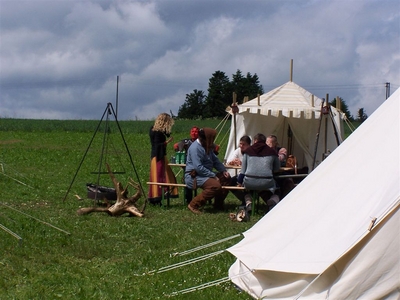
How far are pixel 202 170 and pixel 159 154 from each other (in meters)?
1.08

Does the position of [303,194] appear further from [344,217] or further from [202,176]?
[202,176]

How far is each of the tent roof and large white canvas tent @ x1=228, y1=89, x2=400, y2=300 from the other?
6.61m

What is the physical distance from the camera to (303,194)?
6.01 metres

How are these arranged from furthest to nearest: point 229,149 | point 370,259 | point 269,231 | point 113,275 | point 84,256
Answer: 1. point 229,149
2. point 84,256
3. point 113,275
4. point 269,231
5. point 370,259

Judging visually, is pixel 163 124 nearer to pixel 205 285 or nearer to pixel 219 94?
pixel 205 285

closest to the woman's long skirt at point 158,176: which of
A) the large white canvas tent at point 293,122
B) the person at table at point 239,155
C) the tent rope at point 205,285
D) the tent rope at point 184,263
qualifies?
the person at table at point 239,155

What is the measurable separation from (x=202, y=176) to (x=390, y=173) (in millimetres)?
5669

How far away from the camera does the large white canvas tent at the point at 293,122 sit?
12.8 meters

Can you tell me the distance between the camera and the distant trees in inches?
2783

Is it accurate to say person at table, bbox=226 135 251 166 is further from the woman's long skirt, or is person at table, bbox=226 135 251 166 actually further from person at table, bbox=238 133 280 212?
the woman's long skirt

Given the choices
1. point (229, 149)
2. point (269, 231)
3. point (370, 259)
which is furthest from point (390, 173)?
point (229, 149)

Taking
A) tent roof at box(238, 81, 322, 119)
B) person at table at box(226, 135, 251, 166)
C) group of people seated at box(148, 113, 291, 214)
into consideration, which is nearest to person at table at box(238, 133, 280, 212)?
group of people seated at box(148, 113, 291, 214)

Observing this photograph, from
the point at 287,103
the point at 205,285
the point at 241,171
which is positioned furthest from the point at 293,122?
the point at 205,285

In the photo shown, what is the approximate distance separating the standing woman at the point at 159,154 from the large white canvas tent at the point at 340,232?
524 centimetres
